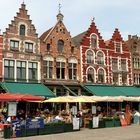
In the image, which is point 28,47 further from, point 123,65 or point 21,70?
point 123,65

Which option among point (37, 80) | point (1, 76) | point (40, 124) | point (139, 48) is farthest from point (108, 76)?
point (40, 124)

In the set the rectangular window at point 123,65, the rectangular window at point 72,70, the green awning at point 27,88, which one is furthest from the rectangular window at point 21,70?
the rectangular window at point 123,65

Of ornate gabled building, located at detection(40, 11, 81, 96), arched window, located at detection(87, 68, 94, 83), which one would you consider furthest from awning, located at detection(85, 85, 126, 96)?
ornate gabled building, located at detection(40, 11, 81, 96)

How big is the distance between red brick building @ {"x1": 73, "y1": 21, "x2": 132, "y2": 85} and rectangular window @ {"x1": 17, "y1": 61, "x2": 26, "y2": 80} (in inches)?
290

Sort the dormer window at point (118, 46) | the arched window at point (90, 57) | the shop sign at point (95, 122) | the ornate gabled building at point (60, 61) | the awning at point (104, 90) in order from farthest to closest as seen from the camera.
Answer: the dormer window at point (118, 46)
the arched window at point (90, 57)
the awning at point (104, 90)
the ornate gabled building at point (60, 61)
the shop sign at point (95, 122)

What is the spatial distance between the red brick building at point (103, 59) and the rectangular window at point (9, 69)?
8.71m

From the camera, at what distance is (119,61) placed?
40906 mm

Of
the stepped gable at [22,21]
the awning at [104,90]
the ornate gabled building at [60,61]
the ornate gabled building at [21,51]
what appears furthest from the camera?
the awning at [104,90]

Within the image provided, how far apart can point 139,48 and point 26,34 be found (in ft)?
56.6

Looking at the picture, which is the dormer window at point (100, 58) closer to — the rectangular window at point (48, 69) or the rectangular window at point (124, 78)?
the rectangular window at point (124, 78)

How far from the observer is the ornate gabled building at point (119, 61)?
40.0 metres

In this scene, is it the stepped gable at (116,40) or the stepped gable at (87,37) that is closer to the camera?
the stepped gable at (87,37)

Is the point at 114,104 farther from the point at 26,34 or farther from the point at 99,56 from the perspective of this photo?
the point at 26,34

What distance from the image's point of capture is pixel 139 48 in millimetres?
43594
